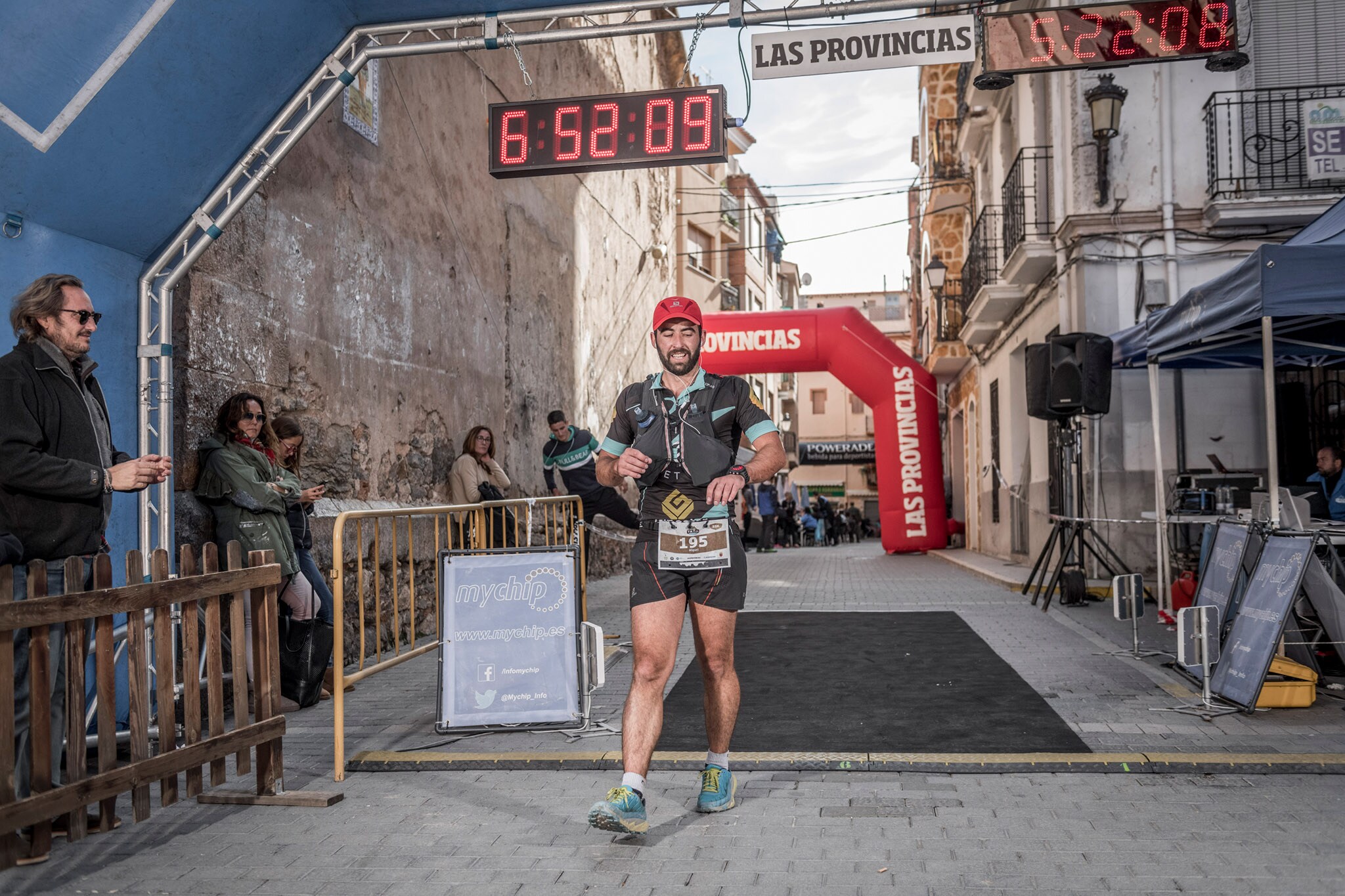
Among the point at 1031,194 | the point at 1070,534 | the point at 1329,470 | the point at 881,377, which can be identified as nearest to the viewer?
the point at 1329,470

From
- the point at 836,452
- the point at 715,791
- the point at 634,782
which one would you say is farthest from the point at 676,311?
the point at 836,452

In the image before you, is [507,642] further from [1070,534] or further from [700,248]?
[700,248]

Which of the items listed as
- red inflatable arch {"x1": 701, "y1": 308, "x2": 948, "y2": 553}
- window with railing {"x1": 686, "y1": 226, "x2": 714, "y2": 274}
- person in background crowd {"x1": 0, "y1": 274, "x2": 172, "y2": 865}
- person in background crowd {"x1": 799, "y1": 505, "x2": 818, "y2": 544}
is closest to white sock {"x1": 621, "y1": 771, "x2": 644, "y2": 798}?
person in background crowd {"x1": 0, "y1": 274, "x2": 172, "y2": 865}

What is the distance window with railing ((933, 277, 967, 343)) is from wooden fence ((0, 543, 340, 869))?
21814 millimetres

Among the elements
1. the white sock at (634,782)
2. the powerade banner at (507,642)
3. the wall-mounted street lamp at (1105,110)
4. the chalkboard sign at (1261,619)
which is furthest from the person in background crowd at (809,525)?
the white sock at (634,782)

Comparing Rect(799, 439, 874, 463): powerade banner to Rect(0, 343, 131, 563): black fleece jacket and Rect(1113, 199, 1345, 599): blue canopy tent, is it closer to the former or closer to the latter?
Rect(1113, 199, 1345, 599): blue canopy tent

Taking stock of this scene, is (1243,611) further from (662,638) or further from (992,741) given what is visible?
(662,638)

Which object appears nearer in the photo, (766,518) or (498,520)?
(498,520)

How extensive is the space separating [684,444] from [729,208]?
1358 inches

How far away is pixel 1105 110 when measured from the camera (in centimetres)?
1292

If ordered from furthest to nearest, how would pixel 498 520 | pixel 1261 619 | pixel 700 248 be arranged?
pixel 700 248
pixel 498 520
pixel 1261 619

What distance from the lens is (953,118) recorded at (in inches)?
1072

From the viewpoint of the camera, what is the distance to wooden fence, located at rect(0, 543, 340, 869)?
12.5 feet

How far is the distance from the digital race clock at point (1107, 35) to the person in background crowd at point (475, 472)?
218 inches
